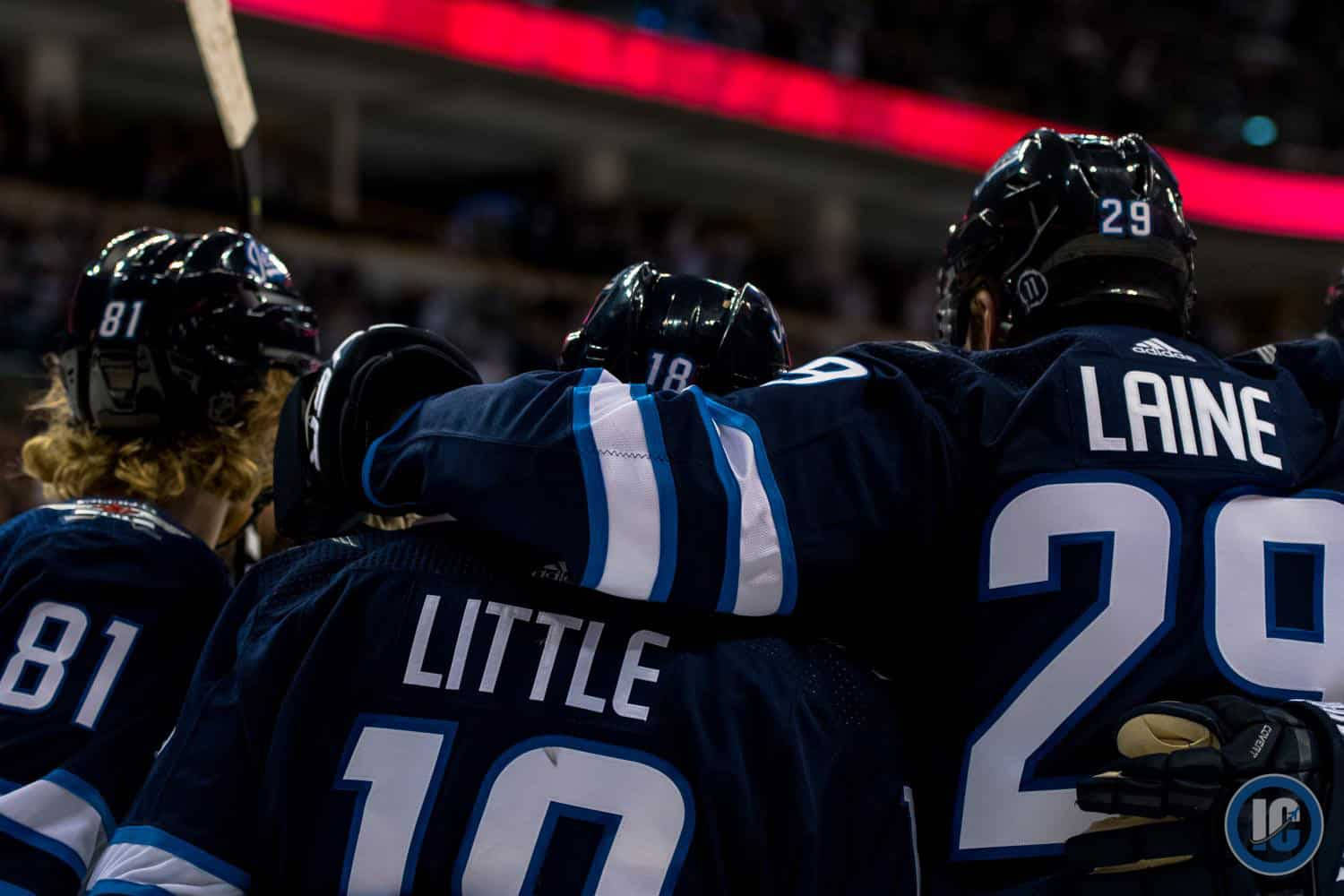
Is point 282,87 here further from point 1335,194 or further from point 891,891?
point 891,891

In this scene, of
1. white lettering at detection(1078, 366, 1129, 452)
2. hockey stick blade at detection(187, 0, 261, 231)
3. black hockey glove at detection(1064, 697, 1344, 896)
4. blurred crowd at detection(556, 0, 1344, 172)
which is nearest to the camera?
black hockey glove at detection(1064, 697, 1344, 896)

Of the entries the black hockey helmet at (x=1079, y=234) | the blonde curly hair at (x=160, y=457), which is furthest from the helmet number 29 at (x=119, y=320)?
the black hockey helmet at (x=1079, y=234)

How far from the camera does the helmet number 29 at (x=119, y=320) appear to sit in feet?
6.36

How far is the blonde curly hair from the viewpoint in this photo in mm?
1942

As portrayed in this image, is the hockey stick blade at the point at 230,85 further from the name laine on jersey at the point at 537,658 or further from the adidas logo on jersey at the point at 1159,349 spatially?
the adidas logo on jersey at the point at 1159,349

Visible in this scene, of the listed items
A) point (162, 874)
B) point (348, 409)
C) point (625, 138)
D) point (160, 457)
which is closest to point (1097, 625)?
point (348, 409)

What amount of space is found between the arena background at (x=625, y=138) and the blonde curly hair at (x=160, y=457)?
5805 mm

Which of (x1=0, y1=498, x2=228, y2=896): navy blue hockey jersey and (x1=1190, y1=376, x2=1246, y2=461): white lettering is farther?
(x1=0, y1=498, x2=228, y2=896): navy blue hockey jersey

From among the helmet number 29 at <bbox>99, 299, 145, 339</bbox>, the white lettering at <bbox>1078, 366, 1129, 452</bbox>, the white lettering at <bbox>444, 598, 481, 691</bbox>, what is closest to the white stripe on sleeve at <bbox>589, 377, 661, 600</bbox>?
the white lettering at <bbox>444, 598, 481, 691</bbox>

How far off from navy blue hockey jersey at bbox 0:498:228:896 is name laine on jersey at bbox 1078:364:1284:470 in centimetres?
106

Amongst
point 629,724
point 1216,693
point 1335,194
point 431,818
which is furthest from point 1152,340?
point 1335,194

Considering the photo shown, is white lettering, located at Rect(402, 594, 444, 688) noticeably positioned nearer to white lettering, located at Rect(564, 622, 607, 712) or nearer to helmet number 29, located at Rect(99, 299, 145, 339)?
white lettering, located at Rect(564, 622, 607, 712)

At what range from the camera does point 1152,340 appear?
1.51 meters

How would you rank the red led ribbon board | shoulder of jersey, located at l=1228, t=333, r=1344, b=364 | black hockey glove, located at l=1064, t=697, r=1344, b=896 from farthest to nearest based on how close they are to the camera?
the red led ribbon board, shoulder of jersey, located at l=1228, t=333, r=1344, b=364, black hockey glove, located at l=1064, t=697, r=1344, b=896
